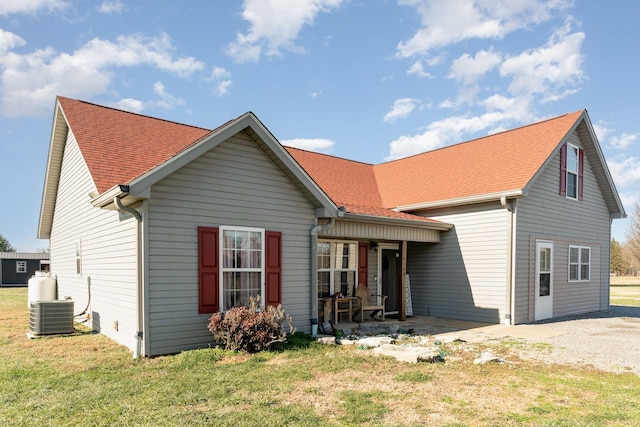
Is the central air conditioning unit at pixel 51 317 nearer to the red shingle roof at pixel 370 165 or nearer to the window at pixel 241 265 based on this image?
the red shingle roof at pixel 370 165

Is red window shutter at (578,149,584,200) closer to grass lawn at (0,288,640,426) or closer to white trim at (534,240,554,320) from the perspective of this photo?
white trim at (534,240,554,320)

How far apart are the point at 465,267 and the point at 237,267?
23.1ft

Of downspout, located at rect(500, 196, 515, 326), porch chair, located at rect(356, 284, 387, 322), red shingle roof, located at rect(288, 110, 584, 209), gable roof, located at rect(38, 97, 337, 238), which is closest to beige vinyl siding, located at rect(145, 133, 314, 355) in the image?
gable roof, located at rect(38, 97, 337, 238)

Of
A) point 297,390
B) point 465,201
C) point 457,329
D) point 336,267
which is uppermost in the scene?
point 465,201

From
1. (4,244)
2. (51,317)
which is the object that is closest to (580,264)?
(51,317)

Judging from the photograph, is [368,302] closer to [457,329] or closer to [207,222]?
[457,329]

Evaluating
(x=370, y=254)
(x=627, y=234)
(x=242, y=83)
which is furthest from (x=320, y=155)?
(x=627, y=234)

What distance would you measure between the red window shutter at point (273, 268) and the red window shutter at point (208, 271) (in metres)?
1.07

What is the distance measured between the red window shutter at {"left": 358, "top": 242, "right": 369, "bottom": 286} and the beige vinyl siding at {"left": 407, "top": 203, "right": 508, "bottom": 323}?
2.03 meters

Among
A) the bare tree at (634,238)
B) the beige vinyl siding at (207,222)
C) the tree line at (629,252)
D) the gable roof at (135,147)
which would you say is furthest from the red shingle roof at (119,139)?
the tree line at (629,252)

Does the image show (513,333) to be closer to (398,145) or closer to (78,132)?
(78,132)

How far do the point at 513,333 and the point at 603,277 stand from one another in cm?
798

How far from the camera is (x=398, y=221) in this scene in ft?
36.6

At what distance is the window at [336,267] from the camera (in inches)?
439
